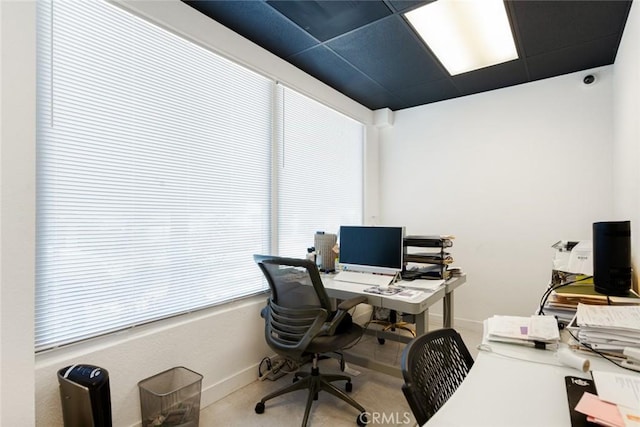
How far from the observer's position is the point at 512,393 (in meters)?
0.89

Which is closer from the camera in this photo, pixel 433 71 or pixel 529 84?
pixel 433 71

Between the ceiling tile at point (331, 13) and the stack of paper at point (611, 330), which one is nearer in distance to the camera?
the stack of paper at point (611, 330)

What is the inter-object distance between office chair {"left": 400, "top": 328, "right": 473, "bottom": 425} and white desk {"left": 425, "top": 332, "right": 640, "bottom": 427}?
0.23 feet

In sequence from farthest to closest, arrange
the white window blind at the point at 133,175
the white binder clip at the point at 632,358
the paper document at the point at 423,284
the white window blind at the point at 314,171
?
the white window blind at the point at 314,171 < the paper document at the point at 423,284 < the white window blind at the point at 133,175 < the white binder clip at the point at 632,358

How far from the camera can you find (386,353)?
2879 mm

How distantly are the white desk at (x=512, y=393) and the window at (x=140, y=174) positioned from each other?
5.55 ft

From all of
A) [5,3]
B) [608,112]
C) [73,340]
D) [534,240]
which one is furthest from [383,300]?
[608,112]

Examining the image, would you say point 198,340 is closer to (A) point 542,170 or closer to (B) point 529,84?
(A) point 542,170

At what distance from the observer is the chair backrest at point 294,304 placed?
5.92ft

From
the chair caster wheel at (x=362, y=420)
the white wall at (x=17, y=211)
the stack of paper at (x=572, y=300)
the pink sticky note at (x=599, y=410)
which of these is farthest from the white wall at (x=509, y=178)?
the white wall at (x=17, y=211)

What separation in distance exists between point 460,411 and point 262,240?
1973 millimetres

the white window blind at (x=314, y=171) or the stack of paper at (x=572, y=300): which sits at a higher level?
the white window blind at (x=314, y=171)

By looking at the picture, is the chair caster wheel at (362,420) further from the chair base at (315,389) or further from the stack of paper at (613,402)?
the stack of paper at (613,402)

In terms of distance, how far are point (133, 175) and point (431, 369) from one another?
5.87 feet
